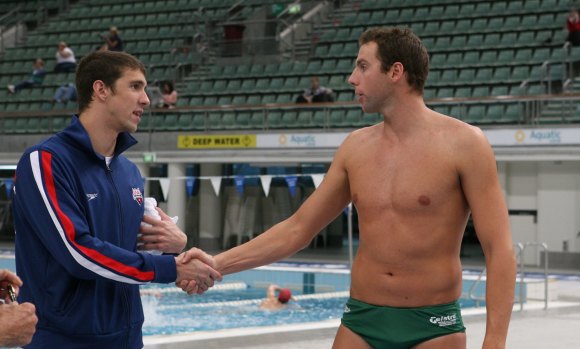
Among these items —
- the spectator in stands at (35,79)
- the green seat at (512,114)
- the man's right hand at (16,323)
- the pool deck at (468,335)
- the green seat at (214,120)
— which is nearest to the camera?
the man's right hand at (16,323)

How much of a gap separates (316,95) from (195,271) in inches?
569

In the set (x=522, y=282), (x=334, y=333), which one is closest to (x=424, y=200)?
(x=334, y=333)

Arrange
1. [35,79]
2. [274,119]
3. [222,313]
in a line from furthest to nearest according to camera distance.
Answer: [35,79], [274,119], [222,313]

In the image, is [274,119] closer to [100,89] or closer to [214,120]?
[214,120]

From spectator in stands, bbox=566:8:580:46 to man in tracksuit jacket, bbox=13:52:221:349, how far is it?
1504 centimetres

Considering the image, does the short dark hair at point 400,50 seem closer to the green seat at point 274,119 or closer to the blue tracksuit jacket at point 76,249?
the blue tracksuit jacket at point 76,249

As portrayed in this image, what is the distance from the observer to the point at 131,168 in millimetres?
3564

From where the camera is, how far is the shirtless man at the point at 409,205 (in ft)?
10.7

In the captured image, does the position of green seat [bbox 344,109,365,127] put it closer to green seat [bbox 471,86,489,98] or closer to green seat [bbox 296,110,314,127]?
green seat [bbox 296,110,314,127]

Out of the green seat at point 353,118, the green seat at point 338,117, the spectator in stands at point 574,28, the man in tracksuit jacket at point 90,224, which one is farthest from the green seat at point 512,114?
the man in tracksuit jacket at point 90,224

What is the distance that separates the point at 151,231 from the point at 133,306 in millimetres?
276

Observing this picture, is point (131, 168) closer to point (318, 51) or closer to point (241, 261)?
point (241, 261)

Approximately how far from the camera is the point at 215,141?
60.6 ft

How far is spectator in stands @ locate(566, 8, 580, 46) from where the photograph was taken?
1736cm
